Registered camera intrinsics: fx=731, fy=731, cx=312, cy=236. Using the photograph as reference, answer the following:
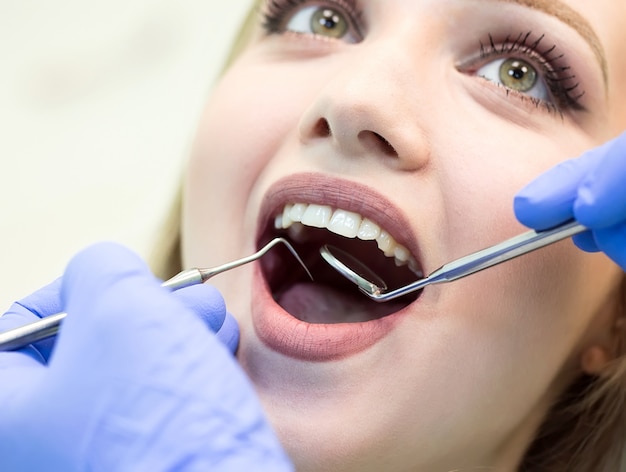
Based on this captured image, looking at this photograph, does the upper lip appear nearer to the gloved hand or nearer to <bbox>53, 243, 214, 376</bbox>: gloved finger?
the gloved hand

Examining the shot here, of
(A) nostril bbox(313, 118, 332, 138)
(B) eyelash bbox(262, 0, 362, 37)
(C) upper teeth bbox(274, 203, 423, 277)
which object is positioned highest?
(B) eyelash bbox(262, 0, 362, 37)

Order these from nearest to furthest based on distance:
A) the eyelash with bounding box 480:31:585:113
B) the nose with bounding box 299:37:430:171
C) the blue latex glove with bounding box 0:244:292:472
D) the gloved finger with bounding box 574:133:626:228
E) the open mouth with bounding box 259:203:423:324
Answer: the blue latex glove with bounding box 0:244:292:472 < the gloved finger with bounding box 574:133:626:228 < the nose with bounding box 299:37:430:171 < the eyelash with bounding box 480:31:585:113 < the open mouth with bounding box 259:203:423:324

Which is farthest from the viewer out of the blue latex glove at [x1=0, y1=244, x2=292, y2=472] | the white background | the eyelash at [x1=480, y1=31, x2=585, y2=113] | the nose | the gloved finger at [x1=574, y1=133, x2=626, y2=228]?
the white background

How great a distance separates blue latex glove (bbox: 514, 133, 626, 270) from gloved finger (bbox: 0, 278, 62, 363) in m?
0.52

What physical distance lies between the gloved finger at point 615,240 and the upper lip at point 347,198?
20 cm

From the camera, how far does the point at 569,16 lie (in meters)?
0.89

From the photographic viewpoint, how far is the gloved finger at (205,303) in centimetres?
80

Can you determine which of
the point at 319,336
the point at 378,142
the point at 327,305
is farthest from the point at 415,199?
the point at 327,305

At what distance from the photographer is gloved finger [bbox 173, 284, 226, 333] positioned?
80cm

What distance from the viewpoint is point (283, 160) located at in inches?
35.6

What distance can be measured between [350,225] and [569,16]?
37 cm

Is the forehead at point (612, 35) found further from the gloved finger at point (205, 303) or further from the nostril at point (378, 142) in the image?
the gloved finger at point (205, 303)

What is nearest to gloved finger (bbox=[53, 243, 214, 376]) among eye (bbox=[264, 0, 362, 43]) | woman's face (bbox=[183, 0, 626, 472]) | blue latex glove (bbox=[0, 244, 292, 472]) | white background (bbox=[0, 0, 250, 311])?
blue latex glove (bbox=[0, 244, 292, 472])

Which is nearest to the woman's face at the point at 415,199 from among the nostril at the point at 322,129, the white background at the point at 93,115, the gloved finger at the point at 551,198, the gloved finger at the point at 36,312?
the nostril at the point at 322,129
